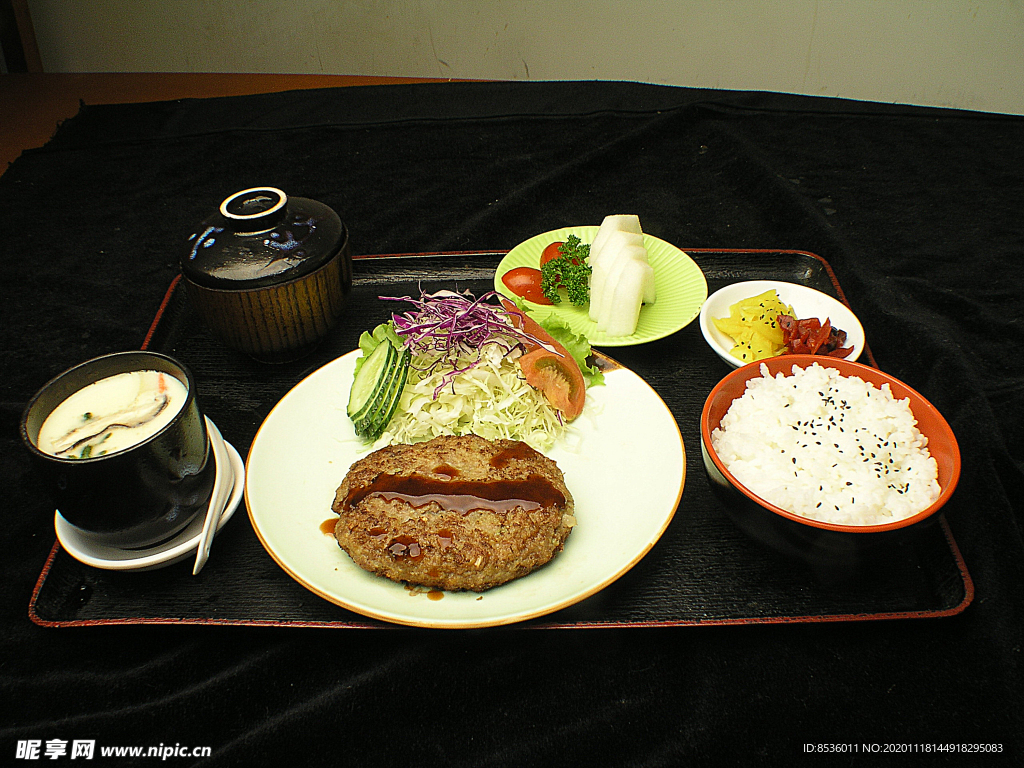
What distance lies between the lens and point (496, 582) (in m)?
1.59

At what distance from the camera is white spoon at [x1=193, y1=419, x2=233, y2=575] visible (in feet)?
5.55

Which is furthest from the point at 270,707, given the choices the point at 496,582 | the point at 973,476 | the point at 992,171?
the point at 992,171

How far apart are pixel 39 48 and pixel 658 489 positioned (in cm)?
563

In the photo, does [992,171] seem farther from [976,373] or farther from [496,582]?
[496,582]

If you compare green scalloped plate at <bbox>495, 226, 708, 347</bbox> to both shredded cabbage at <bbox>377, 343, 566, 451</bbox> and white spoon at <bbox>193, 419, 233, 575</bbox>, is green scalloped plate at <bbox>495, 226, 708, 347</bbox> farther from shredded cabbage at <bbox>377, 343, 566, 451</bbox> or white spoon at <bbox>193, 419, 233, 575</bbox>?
white spoon at <bbox>193, 419, 233, 575</bbox>

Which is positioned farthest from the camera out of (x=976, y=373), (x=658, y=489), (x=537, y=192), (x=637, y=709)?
(x=537, y=192)

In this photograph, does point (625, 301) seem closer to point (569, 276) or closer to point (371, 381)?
point (569, 276)

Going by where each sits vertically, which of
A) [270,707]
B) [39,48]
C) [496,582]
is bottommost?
[270,707]

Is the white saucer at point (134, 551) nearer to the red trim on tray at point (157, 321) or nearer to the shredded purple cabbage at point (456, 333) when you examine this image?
the shredded purple cabbage at point (456, 333)

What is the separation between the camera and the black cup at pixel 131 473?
152 cm

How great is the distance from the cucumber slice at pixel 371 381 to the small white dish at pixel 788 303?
1.09m

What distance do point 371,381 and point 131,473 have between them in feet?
2.47

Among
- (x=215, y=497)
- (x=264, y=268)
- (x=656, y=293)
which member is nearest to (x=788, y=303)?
(x=656, y=293)

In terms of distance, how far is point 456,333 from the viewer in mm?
2309
